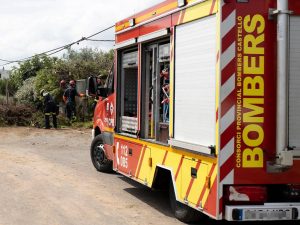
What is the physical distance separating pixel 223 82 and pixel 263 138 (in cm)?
78

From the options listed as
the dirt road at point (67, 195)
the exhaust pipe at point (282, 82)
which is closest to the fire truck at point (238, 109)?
the exhaust pipe at point (282, 82)

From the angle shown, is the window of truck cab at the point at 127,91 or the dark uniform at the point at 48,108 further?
the dark uniform at the point at 48,108

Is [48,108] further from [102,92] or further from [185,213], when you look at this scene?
[185,213]

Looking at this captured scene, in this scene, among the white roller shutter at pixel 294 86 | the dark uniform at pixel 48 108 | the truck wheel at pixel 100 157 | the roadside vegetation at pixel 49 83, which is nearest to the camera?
the white roller shutter at pixel 294 86

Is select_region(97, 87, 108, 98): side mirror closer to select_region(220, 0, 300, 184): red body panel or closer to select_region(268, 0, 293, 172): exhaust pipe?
select_region(220, 0, 300, 184): red body panel

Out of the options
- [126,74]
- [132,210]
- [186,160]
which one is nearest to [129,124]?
[126,74]

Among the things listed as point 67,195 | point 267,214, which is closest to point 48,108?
point 67,195

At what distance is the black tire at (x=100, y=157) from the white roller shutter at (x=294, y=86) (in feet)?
19.5

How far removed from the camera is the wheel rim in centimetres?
1124

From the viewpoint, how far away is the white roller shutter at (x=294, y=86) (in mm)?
5770

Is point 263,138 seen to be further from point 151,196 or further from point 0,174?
point 0,174

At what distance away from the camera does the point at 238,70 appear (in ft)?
18.7

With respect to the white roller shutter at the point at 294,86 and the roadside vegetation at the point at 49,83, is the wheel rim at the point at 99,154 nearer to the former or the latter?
the white roller shutter at the point at 294,86

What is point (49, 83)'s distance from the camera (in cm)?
2766
